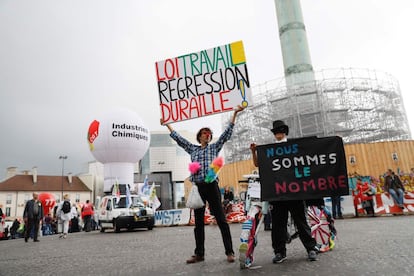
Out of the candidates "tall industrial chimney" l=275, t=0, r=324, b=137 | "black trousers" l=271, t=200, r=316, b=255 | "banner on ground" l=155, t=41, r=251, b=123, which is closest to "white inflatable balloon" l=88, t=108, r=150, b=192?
"banner on ground" l=155, t=41, r=251, b=123

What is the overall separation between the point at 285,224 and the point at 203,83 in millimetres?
2595

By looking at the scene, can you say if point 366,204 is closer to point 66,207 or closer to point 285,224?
point 285,224

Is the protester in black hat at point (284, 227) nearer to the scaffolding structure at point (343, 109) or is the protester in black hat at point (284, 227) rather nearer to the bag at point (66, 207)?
the bag at point (66, 207)

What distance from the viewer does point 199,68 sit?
5418 mm

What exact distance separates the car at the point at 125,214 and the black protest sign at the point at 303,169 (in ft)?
35.9

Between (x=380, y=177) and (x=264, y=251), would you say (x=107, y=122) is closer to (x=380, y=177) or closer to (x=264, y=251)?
(x=264, y=251)

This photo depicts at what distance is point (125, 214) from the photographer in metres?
13.9

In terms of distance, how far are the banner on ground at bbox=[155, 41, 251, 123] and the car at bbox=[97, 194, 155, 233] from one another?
377 inches

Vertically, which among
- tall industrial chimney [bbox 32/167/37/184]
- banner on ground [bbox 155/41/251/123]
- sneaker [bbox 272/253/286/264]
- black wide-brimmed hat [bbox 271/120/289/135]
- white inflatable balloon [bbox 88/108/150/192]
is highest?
tall industrial chimney [bbox 32/167/37/184]

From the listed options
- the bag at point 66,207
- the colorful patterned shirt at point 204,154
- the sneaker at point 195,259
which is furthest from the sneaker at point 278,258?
the bag at point 66,207

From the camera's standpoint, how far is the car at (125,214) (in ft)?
45.1

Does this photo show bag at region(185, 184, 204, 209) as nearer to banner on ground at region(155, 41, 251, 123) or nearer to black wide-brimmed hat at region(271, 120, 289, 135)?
black wide-brimmed hat at region(271, 120, 289, 135)

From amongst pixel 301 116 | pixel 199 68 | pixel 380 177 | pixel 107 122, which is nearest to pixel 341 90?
pixel 301 116

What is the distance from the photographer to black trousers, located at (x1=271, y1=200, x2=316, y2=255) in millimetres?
3889
